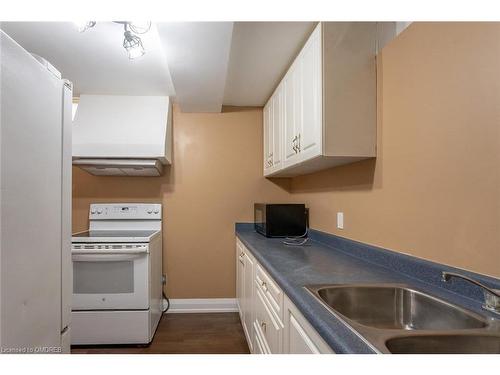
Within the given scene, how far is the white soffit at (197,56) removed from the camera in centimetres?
162

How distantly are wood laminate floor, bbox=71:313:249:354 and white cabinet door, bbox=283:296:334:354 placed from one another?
1.34m

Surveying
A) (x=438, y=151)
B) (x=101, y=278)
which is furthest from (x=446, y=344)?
(x=101, y=278)

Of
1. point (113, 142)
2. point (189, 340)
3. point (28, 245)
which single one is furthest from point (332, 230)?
point (113, 142)

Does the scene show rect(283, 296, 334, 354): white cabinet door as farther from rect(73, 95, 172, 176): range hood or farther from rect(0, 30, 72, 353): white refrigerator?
rect(73, 95, 172, 176): range hood

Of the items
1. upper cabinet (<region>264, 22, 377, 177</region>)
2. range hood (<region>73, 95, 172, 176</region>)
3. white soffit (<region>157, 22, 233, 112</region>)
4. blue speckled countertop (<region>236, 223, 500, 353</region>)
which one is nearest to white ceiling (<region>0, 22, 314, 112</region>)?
white soffit (<region>157, 22, 233, 112</region>)

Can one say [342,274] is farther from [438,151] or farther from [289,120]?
[289,120]

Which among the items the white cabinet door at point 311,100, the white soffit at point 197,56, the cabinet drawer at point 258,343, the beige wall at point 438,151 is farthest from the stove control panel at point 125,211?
the beige wall at point 438,151

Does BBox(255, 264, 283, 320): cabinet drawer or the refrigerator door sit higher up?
the refrigerator door

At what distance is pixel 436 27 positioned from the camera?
1263 mm

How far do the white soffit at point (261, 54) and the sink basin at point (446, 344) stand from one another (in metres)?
1.64

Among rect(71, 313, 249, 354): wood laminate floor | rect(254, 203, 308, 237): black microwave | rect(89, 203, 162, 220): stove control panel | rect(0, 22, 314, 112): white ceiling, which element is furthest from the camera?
rect(89, 203, 162, 220): stove control panel

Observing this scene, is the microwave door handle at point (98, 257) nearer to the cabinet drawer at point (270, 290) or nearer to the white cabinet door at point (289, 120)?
the cabinet drawer at point (270, 290)

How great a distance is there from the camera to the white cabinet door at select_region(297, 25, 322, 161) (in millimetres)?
1654
